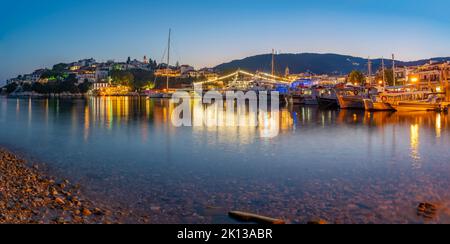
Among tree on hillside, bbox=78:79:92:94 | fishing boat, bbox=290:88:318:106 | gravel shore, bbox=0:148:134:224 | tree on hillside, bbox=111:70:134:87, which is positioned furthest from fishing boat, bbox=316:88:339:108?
tree on hillside, bbox=78:79:92:94

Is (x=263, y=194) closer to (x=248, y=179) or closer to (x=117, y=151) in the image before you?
(x=248, y=179)

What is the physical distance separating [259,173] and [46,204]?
643 centimetres

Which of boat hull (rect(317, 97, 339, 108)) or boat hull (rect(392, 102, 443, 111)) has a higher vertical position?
boat hull (rect(317, 97, 339, 108))

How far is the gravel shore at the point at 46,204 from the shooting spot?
279 inches

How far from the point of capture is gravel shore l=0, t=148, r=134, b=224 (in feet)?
23.3

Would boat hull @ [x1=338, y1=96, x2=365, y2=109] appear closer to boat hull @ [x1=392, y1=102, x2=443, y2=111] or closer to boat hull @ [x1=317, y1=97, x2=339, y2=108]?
boat hull @ [x1=317, y1=97, x2=339, y2=108]

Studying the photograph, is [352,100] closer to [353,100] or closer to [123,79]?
[353,100]

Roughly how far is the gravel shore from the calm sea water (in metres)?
0.64

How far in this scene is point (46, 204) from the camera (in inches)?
318

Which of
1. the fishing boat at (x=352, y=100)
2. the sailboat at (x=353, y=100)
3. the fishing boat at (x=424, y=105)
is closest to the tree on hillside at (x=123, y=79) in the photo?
the sailboat at (x=353, y=100)

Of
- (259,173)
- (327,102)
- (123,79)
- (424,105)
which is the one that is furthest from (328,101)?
(123,79)

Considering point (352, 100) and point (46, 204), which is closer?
point (46, 204)

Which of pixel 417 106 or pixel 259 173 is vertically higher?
pixel 417 106
